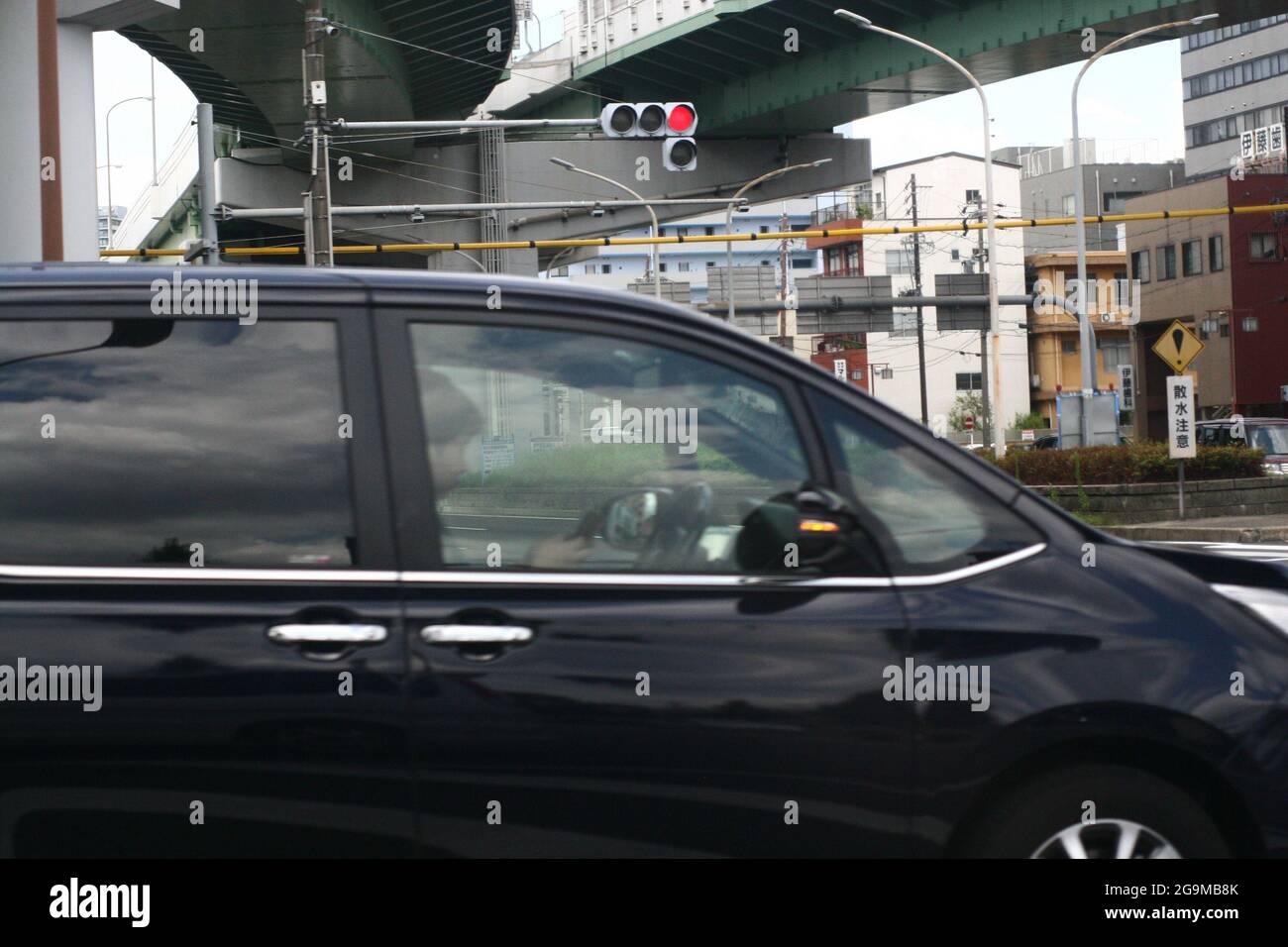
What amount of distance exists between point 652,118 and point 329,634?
17445mm

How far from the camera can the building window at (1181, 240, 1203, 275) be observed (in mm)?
59781

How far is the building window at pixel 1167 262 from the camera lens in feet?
203

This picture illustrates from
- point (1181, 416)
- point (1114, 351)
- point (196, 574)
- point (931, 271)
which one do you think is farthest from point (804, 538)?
point (931, 271)

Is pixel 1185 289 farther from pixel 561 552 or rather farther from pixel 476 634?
pixel 476 634

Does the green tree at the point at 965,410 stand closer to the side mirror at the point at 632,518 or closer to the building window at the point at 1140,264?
the building window at the point at 1140,264

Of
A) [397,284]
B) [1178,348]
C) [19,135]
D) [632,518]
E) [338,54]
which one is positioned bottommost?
[632,518]

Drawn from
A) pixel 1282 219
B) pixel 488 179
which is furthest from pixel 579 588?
pixel 1282 219

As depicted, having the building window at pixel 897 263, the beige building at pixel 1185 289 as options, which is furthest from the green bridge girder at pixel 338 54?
the building window at pixel 897 263

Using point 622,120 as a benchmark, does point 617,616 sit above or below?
below

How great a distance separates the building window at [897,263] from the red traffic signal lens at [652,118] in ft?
245

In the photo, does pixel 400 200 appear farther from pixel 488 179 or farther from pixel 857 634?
pixel 857 634

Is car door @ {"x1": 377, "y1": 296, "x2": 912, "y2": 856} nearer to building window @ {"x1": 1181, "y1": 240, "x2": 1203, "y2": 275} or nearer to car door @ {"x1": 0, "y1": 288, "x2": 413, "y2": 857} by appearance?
car door @ {"x1": 0, "y1": 288, "x2": 413, "y2": 857}

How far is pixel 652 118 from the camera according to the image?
1953 cm

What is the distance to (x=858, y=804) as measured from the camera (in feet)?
9.59
